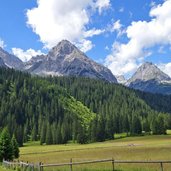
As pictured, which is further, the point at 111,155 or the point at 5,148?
the point at 111,155

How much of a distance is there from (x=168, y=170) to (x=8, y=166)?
23070mm

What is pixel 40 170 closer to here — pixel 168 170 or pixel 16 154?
pixel 168 170

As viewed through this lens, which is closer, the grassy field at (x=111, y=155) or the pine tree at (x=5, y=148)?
the grassy field at (x=111, y=155)

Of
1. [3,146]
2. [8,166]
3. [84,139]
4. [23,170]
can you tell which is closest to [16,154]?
[3,146]

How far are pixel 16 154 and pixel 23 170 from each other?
177 ft

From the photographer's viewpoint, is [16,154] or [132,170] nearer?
[132,170]

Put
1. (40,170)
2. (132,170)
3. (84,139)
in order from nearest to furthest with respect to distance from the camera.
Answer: (40,170), (132,170), (84,139)

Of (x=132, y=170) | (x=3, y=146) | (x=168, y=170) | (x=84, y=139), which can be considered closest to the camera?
(x=132, y=170)

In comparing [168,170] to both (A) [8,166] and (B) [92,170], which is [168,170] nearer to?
(B) [92,170]

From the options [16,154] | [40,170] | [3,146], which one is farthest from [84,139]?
[40,170]

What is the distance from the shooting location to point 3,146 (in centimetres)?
8000

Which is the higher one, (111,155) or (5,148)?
(5,148)

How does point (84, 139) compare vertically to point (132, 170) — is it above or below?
above

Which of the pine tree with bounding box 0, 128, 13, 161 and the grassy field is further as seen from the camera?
the pine tree with bounding box 0, 128, 13, 161
